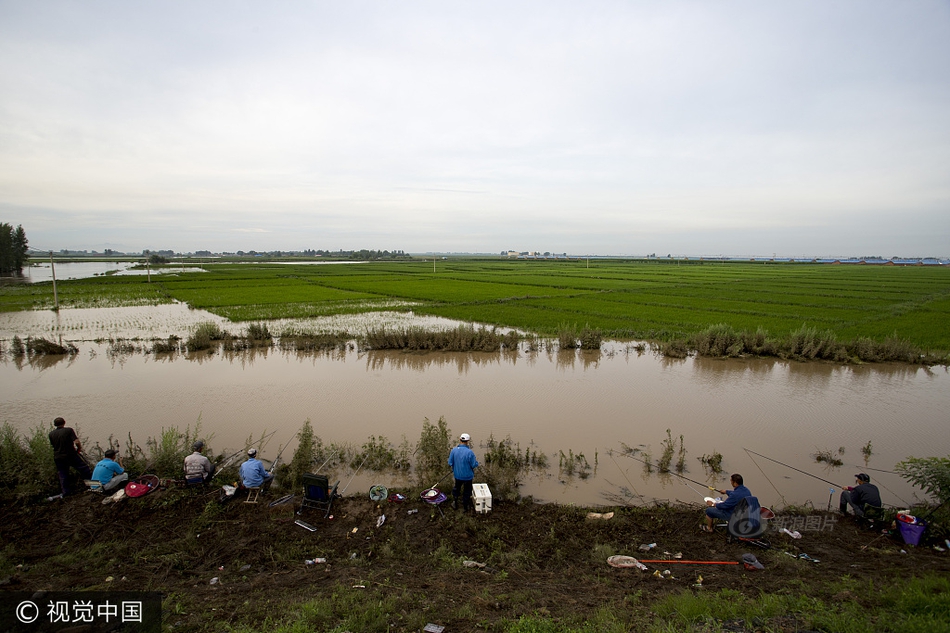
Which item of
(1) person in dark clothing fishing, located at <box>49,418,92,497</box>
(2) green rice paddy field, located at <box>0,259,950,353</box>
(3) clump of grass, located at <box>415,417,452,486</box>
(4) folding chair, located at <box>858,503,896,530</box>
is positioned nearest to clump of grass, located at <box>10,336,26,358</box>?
(2) green rice paddy field, located at <box>0,259,950,353</box>

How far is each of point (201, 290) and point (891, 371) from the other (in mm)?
45755

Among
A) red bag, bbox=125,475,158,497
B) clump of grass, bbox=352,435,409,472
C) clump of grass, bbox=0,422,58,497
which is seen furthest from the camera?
clump of grass, bbox=352,435,409,472

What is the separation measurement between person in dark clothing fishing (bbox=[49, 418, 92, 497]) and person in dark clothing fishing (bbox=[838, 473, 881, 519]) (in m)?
11.4

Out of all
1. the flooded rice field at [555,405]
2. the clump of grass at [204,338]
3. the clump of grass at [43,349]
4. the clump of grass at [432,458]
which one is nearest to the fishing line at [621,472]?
the flooded rice field at [555,405]

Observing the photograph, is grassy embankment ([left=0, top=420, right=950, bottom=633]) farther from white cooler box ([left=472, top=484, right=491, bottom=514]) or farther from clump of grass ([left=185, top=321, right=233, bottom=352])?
clump of grass ([left=185, top=321, right=233, bottom=352])

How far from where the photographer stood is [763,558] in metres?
5.34

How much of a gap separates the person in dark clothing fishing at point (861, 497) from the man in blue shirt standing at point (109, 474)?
10.8 m

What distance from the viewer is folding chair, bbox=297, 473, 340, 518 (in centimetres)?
623

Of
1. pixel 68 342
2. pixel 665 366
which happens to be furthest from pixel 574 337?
pixel 68 342

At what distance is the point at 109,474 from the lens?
668 cm

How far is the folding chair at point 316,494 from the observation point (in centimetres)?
623

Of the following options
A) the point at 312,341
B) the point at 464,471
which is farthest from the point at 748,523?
the point at 312,341

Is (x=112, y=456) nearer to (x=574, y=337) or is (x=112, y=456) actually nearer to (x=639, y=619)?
(x=639, y=619)

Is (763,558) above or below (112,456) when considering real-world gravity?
below
